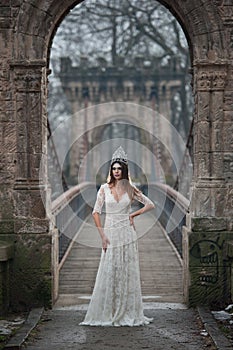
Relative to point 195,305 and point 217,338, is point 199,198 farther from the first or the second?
point 217,338

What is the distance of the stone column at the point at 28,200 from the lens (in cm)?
862

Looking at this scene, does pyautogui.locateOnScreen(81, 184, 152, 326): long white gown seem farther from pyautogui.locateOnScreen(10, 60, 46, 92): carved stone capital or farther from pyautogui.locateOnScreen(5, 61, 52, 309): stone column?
pyautogui.locateOnScreen(10, 60, 46, 92): carved stone capital

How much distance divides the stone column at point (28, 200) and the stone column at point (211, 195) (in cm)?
172

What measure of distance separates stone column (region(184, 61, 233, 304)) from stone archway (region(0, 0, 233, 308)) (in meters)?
0.01

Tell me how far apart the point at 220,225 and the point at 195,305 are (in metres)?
0.98

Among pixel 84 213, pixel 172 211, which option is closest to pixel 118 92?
pixel 84 213

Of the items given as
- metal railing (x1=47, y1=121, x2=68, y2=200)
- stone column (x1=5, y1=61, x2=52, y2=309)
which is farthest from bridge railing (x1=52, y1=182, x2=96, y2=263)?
stone column (x1=5, y1=61, x2=52, y2=309)

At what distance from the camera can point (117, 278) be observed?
307 inches

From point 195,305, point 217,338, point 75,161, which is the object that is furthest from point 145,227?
point 75,161

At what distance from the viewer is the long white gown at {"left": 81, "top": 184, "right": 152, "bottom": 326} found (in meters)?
7.76

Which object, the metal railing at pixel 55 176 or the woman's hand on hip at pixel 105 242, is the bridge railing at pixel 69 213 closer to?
the metal railing at pixel 55 176

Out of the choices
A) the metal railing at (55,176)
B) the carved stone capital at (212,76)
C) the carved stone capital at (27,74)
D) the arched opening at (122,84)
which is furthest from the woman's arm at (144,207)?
the arched opening at (122,84)

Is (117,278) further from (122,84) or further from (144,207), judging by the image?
(122,84)

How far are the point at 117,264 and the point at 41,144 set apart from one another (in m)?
1.84
